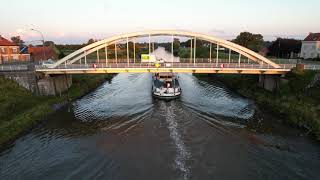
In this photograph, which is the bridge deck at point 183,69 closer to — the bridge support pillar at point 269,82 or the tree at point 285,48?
the bridge support pillar at point 269,82

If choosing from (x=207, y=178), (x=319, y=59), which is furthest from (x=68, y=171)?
(x=319, y=59)

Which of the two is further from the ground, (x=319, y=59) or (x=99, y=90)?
(x=319, y=59)

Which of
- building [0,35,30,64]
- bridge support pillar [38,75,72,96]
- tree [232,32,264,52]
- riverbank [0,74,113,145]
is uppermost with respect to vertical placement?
tree [232,32,264,52]

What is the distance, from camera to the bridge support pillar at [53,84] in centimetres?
4022

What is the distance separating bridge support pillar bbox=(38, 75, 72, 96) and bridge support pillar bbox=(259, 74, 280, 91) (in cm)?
3613

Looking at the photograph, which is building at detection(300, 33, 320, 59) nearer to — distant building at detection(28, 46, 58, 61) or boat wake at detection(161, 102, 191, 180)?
boat wake at detection(161, 102, 191, 180)

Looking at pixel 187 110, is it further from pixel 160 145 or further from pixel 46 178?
pixel 46 178

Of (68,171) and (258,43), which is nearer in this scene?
(68,171)

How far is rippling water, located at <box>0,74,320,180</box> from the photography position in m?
19.6

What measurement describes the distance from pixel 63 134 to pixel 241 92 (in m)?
32.1

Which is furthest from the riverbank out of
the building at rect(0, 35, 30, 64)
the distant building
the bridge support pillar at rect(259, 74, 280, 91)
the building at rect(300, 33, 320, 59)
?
the building at rect(300, 33, 320, 59)

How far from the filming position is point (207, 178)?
728 inches

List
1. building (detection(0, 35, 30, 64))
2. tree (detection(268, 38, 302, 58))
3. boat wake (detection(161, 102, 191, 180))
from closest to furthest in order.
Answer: boat wake (detection(161, 102, 191, 180)) → building (detection(0, 35, 30, 64)) → tree (detection(268, 38, 302, 58))

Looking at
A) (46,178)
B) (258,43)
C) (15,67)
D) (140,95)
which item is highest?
(258,43)
